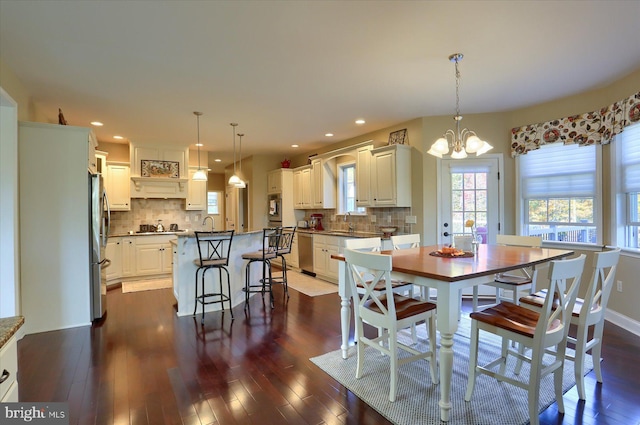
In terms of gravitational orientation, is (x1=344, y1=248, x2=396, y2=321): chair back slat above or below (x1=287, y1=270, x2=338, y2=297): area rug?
above

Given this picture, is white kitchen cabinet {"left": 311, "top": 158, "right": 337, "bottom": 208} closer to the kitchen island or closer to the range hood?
the kitchen island

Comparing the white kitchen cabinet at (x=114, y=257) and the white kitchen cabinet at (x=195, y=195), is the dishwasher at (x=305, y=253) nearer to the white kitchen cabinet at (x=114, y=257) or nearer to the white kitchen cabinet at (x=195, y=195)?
the white kitchen cabinet at (x=195, y=195)

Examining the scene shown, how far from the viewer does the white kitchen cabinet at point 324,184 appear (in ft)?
20.8

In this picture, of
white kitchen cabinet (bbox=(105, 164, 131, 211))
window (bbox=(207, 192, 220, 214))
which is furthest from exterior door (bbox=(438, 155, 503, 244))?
window (bbox=(207, 192, 220, 214))

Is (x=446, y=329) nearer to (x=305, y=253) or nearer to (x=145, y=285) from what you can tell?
(x=305, y=253)

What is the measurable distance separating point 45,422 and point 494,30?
3410mm

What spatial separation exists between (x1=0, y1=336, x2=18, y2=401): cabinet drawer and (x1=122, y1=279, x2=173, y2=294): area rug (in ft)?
14.6

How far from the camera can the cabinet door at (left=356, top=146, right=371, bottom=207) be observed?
5.32 meters

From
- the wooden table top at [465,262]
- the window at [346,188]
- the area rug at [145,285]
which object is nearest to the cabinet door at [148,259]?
the area rug at [145,285]

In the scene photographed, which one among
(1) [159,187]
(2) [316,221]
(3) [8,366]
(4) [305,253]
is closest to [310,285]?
(4) [305,253]

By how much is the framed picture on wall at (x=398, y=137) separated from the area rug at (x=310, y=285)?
2.49 metres

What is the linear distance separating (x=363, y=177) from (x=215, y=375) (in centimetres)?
380

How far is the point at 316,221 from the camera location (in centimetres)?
691

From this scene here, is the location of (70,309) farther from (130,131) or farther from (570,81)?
(570,81)
